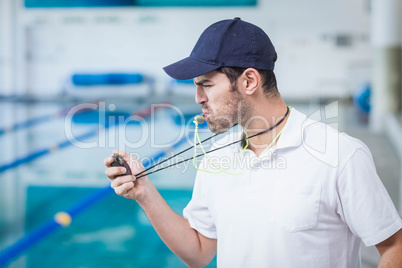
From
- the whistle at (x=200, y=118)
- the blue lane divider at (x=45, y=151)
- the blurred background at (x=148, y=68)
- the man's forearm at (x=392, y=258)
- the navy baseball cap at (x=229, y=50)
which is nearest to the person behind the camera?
the man's forearm at (x=392, y=258)

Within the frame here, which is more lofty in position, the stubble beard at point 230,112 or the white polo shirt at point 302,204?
the stubble beard at point 230,112

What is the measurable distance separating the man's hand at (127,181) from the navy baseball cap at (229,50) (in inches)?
11.6

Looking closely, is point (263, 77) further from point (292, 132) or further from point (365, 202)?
point (365, 202)

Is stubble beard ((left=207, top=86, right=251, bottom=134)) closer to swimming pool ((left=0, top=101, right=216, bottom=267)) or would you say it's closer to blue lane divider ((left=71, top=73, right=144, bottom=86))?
swimming pool ((left=0, top=101, right=216, bottom=267))

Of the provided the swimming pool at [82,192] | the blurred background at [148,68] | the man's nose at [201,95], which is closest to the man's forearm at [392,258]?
the man's nose at [201,95]

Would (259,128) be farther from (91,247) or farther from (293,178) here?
(91,247)

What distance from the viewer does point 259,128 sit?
4.65 feet

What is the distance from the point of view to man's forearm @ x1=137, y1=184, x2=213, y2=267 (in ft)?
4.74

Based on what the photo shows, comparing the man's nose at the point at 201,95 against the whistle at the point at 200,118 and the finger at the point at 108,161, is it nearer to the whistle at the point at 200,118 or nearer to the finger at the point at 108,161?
the whistle at the point at 200,118

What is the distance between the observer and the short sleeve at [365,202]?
3.96ft

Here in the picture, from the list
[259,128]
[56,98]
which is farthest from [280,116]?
[56,98]

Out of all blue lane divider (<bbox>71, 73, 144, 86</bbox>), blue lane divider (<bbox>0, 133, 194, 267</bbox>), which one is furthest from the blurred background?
blue lane divider (<bbox>0, 133, 194, 267</bbox>)

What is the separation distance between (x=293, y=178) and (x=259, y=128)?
0.19 m

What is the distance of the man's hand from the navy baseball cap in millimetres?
295
